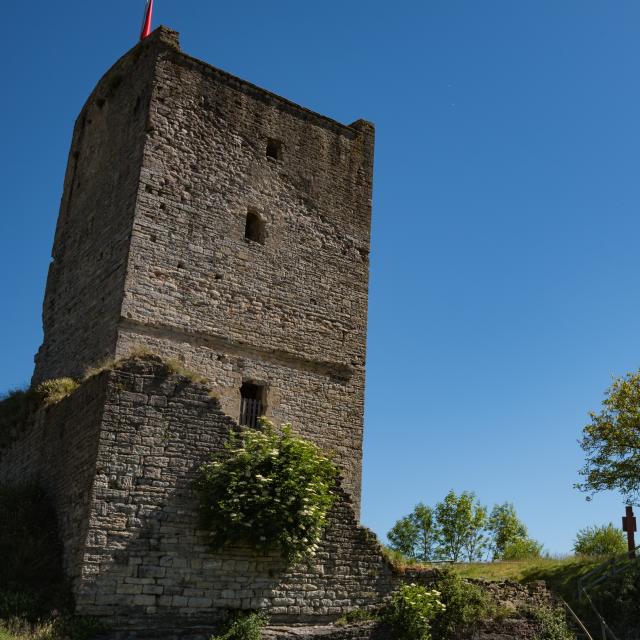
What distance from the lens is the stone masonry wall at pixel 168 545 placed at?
1267cm

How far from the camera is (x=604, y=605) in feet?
54.5

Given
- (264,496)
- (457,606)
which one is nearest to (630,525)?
(457,606)

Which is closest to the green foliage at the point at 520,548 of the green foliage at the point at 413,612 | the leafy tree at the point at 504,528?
the leafy tree at the point at 504,528

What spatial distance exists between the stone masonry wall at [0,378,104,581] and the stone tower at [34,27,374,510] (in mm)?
1830

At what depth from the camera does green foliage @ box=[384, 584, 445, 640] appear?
14.3m

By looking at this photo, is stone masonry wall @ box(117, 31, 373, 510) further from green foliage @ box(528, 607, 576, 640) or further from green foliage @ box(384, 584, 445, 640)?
green foliage @ box(528, 607, 576, 640)

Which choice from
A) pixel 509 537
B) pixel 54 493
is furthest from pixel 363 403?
pixel 509 537

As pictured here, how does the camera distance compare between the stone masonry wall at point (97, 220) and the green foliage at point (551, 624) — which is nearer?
the green foliage at point (551, 624)

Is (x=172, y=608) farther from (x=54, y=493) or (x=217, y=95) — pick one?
(x=217, y=95)

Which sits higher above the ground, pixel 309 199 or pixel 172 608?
pixel 309 199

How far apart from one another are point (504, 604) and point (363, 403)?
17.3 ft

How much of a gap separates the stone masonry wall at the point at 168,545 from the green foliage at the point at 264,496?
0.25 metres

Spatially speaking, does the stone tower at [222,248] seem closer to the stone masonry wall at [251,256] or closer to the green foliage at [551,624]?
the stone masonry wall at [251,256]

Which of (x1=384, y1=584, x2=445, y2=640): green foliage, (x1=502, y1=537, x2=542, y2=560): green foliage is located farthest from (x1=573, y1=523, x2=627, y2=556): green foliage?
(x1=384, y1=584, x2=445, y2=640): green foliage
